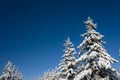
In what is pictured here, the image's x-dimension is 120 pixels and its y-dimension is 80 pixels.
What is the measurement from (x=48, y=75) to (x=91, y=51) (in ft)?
146

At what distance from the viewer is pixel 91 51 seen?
25.8m

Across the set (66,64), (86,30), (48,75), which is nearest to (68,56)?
(66,64)

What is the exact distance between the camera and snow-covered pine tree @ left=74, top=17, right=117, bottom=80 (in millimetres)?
25006

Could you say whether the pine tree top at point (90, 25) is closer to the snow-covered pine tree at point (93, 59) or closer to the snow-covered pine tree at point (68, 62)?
the snow-covered pine tree at point (93, 59)

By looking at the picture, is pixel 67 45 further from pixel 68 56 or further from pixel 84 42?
pixel 84 42

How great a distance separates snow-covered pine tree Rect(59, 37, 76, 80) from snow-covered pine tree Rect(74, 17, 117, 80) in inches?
301

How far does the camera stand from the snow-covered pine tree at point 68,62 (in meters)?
34.5

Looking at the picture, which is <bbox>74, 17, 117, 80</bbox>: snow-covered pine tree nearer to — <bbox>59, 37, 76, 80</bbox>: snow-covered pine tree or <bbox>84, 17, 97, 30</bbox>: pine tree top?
<bbox>84, 17, 97, 30</bbox>: pine tree top

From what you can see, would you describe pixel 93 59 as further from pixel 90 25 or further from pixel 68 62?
pixel 68 62

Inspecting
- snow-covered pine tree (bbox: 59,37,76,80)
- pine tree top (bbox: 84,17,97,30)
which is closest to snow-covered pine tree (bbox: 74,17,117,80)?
pine tree top (bbox: 84,17,97,30)

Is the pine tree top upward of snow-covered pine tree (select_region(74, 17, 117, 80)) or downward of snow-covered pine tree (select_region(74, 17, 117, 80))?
upward

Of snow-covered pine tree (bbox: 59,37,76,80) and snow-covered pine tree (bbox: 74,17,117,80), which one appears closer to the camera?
snow-covered pine tree (bbox: 74,17,117,80)

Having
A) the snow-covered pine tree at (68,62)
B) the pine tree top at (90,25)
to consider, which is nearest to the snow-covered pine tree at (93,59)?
the pine tree top at (90,25)

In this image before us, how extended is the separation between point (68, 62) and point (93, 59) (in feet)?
31.0
